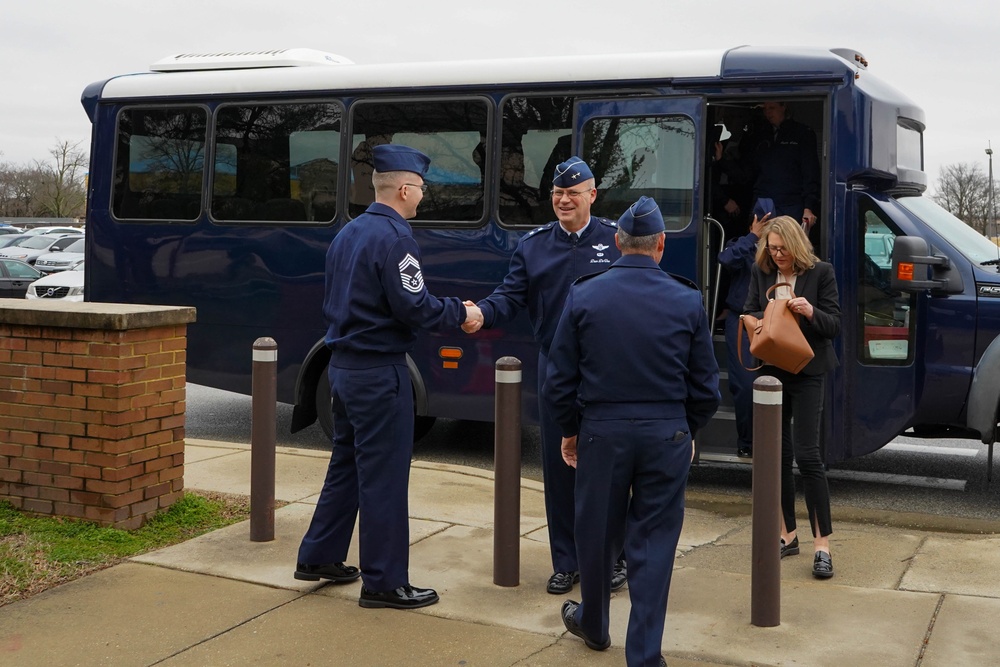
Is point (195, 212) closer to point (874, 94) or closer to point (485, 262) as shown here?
point (485, 262)

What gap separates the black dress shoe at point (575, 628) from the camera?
4.60 m

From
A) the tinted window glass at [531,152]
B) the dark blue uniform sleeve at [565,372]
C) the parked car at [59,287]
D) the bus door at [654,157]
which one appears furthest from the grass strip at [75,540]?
the parked car at [59,287]

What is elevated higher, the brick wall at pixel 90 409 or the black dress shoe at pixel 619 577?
the brick wall at pixel 90 409

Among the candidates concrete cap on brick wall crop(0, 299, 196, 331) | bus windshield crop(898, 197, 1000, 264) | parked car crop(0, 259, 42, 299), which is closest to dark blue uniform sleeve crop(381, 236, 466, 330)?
concrete cap on brick wall crop(0, 299, 196, 331)

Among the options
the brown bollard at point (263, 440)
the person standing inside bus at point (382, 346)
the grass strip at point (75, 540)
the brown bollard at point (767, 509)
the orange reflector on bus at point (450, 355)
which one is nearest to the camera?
the brown bollard at point (767, 509)

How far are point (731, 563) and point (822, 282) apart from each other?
156 cm

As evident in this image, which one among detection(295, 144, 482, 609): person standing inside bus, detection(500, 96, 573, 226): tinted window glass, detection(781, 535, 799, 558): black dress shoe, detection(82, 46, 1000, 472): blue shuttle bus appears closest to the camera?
detection(295, 144, 482, 609): person standing inside bus

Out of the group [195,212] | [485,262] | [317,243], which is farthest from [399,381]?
[195,212]

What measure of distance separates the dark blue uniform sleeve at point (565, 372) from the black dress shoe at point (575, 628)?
815 millimetres

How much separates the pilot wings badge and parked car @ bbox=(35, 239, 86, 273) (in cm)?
2825

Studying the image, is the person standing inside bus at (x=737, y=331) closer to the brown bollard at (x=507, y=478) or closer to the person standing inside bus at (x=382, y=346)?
the brown bollard at (x=507, y=478)

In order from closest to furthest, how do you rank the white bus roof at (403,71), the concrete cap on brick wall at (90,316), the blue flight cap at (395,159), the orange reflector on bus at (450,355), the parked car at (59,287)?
1. the blue flight cap at (395,159)
2. the concrete cap on brick wall at (90,316)
3. the white bus roof at (403,71)
4. the orange reflector on bus at (450,355)
5. the parked car at (59,287)

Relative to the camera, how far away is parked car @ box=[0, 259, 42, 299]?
26156mm

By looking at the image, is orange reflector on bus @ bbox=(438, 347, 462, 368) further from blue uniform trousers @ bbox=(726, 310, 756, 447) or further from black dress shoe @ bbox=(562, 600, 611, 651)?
black dress shoe @ bbox=(562, 600, 611, 651)
